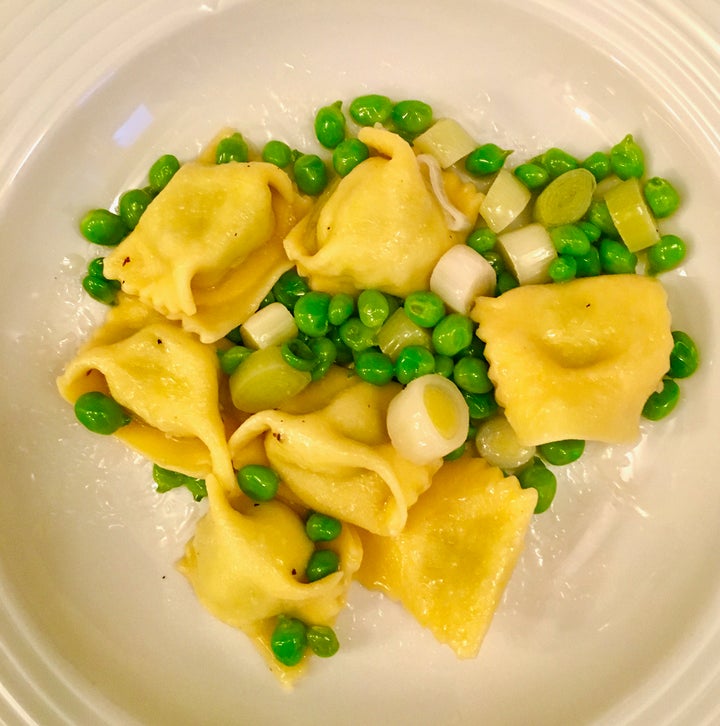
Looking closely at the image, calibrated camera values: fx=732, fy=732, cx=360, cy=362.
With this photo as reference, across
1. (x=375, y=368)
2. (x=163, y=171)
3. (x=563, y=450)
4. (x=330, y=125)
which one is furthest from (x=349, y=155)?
(x=563, y=450)

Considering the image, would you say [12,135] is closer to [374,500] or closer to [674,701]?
[374,500]

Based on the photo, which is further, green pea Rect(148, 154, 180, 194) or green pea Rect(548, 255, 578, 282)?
green pea Rect(148, 154, 180, 194)

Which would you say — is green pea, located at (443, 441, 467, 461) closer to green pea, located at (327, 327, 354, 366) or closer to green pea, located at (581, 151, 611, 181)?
green pea, located at (327, 327, 354, 366)

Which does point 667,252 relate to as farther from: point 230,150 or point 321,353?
point 230,150

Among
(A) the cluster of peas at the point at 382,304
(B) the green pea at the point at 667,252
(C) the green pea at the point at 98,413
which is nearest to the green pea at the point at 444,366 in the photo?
(A) the cluster of peas at the point at 382,304

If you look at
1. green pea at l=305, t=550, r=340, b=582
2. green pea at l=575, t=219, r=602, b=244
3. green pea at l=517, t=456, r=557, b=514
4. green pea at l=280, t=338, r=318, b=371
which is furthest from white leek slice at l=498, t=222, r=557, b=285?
green pea at l=305, t=550, r=340, b=582

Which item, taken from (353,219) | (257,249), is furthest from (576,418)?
(257,249)
